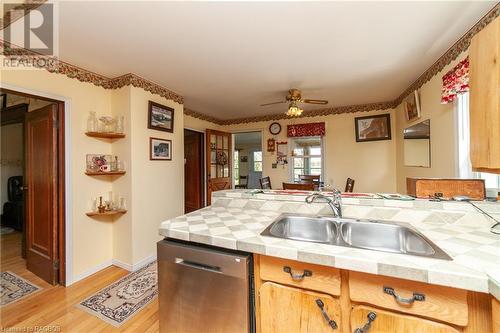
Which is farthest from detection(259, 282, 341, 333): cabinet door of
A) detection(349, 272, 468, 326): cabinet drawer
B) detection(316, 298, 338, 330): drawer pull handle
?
detection(349, 272, 468, 326): cabinet drawer

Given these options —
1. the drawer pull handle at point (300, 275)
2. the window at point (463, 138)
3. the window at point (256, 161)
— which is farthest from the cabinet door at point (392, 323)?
the window at point (256, 161)

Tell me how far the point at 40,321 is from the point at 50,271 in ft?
2.22

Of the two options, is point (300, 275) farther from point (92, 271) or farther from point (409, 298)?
point (92, 271)

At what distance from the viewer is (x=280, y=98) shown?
3.29 metres

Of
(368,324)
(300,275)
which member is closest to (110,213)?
(300,275)

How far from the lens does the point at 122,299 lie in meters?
1.90

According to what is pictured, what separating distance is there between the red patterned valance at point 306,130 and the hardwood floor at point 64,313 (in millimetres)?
3478

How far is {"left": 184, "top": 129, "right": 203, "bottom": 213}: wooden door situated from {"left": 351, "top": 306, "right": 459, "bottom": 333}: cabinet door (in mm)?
3686

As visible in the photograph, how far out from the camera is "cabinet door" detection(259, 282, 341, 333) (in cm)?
93

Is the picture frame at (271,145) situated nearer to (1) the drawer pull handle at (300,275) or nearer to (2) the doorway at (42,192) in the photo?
(2) the doorway at (42,192)

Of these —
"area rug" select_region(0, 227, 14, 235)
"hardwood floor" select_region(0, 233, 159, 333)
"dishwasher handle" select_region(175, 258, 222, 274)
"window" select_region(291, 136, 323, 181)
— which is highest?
"window" select_region(291, 136, 323, 181)

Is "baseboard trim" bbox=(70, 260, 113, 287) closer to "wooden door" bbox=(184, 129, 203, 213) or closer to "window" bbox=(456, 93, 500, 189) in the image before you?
"wooden door" bbox=(184, 129, 203, 213)

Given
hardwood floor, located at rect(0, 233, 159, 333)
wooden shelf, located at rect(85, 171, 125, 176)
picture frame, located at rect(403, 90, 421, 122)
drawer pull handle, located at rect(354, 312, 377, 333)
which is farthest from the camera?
picture frame, located at rect(403, 90, 421, 122)

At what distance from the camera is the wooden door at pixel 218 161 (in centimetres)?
388
